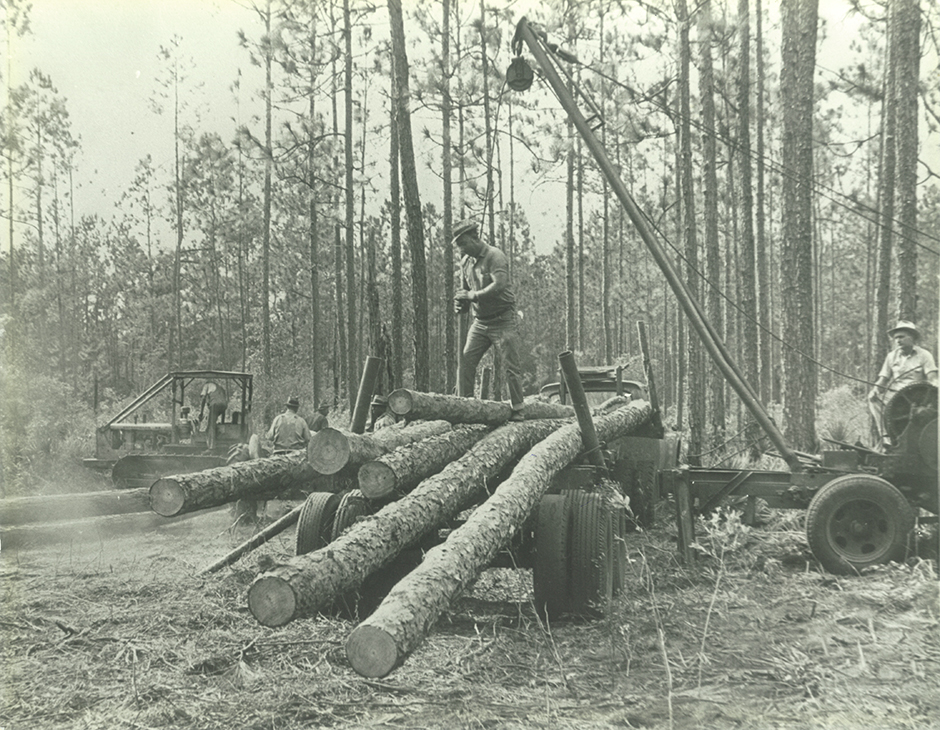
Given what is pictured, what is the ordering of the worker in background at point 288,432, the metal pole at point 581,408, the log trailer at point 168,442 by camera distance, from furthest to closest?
the log trailer at point 168,442, the worker in background at point 288,432, the metal pole at point 581,408

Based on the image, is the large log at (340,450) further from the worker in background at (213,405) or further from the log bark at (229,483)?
the worker in background at (213,405)

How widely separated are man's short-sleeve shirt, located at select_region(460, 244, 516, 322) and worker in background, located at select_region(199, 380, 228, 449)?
21.2ft

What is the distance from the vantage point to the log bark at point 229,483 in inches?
175

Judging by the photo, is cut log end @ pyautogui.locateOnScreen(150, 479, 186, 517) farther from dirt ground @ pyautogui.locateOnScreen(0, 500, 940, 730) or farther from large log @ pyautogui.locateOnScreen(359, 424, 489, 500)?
large log @ pyautogui.locateOnScreen(359, 424, 489, 500)

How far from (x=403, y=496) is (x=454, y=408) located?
0.75 m

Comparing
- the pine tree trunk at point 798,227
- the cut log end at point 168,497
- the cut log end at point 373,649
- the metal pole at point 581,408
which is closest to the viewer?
the cut log end at point 373,649

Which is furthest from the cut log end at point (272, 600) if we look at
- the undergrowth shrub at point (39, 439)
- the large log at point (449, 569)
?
the undergrowth shrub at point (39, 439)

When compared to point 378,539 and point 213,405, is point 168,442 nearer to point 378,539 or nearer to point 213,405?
point 213,405

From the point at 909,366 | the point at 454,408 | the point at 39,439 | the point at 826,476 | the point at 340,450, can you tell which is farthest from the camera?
the point at 39,439

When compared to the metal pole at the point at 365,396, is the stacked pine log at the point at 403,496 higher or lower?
lower

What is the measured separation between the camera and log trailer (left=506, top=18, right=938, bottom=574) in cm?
665

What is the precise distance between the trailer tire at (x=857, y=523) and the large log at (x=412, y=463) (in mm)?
2986

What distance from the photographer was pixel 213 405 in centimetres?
1284

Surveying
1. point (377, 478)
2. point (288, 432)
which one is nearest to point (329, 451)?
point (377, 478)
